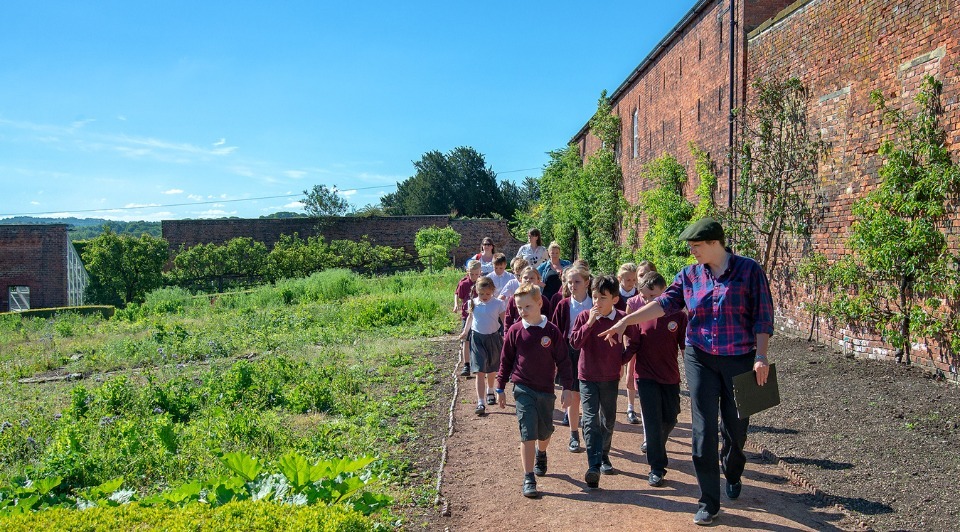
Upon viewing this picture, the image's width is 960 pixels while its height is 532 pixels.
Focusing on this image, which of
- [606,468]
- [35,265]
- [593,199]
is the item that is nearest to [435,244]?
[593,199]

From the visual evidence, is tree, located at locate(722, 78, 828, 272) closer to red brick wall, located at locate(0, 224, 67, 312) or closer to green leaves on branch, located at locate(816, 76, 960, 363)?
green leaves on branch, located at locate(816, 76, 960, 363)

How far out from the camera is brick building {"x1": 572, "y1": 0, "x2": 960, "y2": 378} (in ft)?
27.9

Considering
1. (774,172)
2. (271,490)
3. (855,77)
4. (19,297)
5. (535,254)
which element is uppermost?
(855,77)

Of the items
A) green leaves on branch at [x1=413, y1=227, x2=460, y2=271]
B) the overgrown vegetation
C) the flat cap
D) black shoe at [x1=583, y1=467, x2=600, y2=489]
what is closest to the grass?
black shoe at [x1=583, y1=467, x2=600, y2=489]

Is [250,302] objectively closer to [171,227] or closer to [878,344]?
[878,344]

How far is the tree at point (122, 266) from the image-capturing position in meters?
29.2

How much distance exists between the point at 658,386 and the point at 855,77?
687 cm

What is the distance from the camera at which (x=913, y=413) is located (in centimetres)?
691

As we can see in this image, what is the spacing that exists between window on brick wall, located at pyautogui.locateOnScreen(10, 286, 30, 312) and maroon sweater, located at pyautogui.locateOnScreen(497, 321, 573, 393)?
37791 mm

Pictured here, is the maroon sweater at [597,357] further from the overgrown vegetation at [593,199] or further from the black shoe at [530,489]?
the overgrown vegetation at [593,199]

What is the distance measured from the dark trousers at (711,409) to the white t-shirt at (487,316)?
10.4ft

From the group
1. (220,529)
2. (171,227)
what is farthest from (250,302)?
(171,227)

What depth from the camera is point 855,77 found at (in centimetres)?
1000

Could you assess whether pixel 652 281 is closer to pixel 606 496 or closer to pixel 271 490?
pixel 606 496
